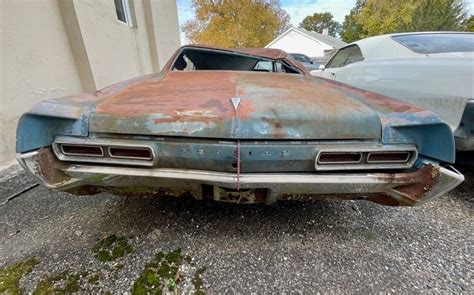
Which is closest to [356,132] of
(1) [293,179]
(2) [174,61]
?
(1) [293,179]

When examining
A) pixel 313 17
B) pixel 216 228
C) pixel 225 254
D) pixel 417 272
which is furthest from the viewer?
pixel 313 17

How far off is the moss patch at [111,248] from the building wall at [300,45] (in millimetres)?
32960

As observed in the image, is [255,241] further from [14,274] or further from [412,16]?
[412,16]

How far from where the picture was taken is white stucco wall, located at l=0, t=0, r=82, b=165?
2.35 meters

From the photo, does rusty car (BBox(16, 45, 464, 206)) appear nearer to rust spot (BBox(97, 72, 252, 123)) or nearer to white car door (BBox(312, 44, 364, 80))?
rust spot (BBox(97, 72, 252, 123))

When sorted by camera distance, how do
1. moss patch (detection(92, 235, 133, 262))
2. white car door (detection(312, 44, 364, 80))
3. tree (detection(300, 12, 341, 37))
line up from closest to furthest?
moss patch (detection(92, 235, 133, 262)) → white car door (detection(312, 44, 364, 80)) → tree (detection(300, 12, 341, 37))

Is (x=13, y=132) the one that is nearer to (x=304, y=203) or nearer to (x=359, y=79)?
(x=304, y=203)

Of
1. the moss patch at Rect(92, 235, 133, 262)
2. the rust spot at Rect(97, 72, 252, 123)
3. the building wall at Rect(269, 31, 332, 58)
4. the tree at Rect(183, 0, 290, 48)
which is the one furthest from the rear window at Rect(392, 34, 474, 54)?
the building wall at Rect(269, 31, 332, 58)

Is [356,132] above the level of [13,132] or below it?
above

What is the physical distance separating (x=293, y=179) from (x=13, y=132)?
2808 millimetres

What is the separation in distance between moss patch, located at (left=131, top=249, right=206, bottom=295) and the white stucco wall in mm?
2084

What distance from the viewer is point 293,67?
2574 mm

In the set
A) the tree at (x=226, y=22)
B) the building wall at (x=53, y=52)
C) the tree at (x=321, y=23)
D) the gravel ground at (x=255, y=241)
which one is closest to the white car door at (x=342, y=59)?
the gravel ground at (x=255, y=241)

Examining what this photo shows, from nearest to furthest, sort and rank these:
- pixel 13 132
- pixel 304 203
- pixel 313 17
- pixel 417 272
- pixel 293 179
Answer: pixel 293 179
pixel 417 272
pixel 304 203
pixel 13 132
pixel 313 17
